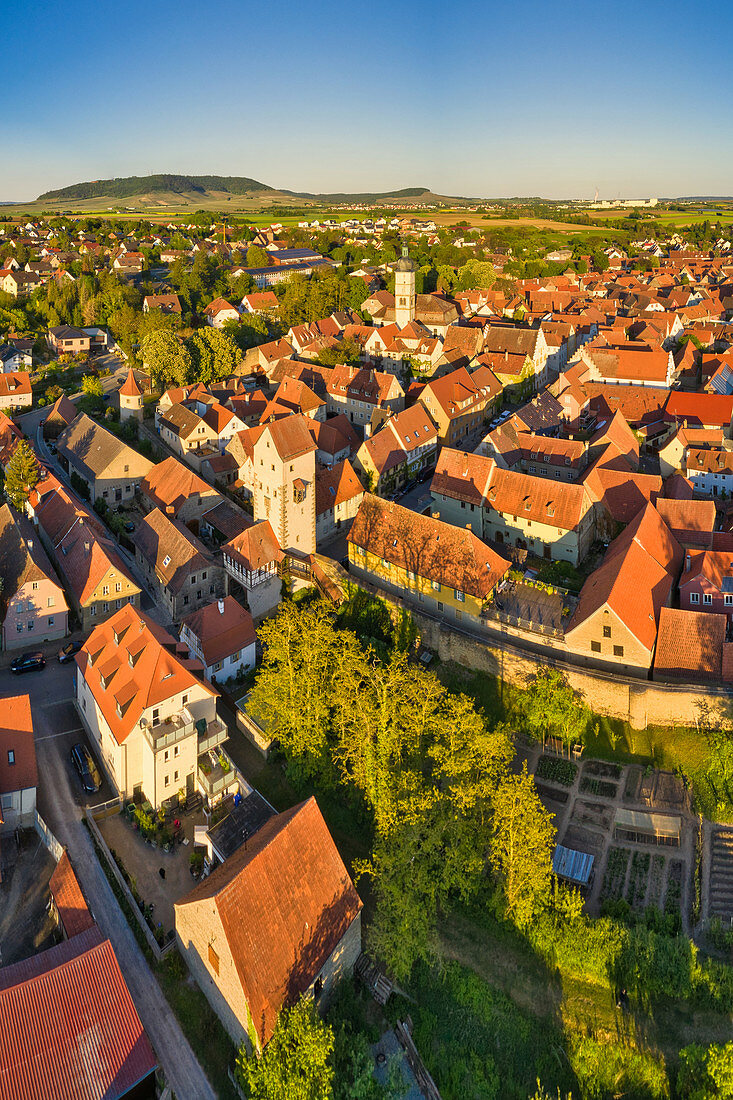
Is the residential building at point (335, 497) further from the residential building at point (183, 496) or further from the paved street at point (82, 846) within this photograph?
the paved street at point (82, 846)

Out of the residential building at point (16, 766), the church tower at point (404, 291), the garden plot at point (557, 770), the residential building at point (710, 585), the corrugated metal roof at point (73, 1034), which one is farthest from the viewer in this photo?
the church tower at point (404, 291)

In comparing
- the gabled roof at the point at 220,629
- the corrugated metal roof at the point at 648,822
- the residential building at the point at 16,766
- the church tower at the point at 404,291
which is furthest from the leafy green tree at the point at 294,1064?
the church tower at the point at 404,291

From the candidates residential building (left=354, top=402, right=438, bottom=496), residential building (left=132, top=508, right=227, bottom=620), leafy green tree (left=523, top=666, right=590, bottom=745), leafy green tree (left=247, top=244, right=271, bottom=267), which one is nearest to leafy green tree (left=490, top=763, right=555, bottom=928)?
leafy green tree (left=523, top=666, right=590, bottom=745)

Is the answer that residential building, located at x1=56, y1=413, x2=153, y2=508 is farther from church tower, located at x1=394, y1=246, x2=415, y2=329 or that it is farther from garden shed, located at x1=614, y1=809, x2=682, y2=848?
church tower, located at x1=394, y1=246, x2=415, y2=329

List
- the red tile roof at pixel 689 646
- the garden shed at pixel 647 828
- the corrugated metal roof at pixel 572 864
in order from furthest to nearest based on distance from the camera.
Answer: the red tile roof at pixel 689 646
the garden shed at pixel 647 828
the corrugated metal roof at pixel 572 864

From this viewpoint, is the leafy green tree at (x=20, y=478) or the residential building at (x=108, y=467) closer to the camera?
the leafy green tree at (x=20, y=478)

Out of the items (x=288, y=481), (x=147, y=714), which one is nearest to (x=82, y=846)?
(x=147, y=714)

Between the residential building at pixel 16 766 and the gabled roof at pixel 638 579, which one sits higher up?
the gabled roof at pixel 638 579
